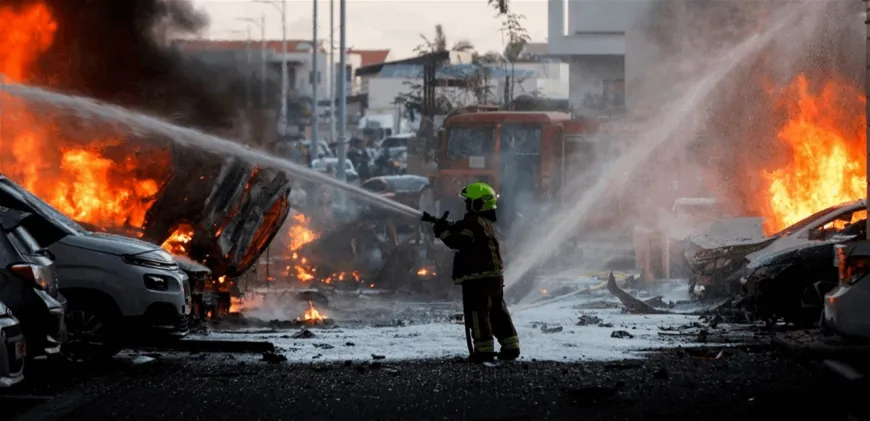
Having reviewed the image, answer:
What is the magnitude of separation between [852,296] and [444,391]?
290 cm

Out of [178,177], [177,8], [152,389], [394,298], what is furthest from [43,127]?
[152,389]

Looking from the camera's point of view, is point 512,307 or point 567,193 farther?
point 567,193

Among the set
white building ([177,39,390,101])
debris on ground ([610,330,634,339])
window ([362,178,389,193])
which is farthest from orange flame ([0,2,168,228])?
window ([362,178,389,193])

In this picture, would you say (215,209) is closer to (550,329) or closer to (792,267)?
(550,329)

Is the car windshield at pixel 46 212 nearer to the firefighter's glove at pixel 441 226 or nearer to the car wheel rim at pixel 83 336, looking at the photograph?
the car wheel rim at pixel 83 336

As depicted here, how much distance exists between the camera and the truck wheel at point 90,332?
452 inches

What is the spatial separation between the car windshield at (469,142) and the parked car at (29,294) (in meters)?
14.4

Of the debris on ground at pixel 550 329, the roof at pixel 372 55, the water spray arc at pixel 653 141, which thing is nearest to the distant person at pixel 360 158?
the water spray arc at pixel 653 141

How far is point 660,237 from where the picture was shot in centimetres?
2216

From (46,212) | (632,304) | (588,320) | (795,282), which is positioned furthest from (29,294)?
(632,304)

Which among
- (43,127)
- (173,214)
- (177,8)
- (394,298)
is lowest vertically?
(394,298)

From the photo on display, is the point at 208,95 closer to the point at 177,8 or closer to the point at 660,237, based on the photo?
the point at 177,8

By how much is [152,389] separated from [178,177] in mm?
6817

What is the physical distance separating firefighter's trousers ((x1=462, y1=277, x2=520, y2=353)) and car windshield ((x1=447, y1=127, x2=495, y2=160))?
12.2 meters
